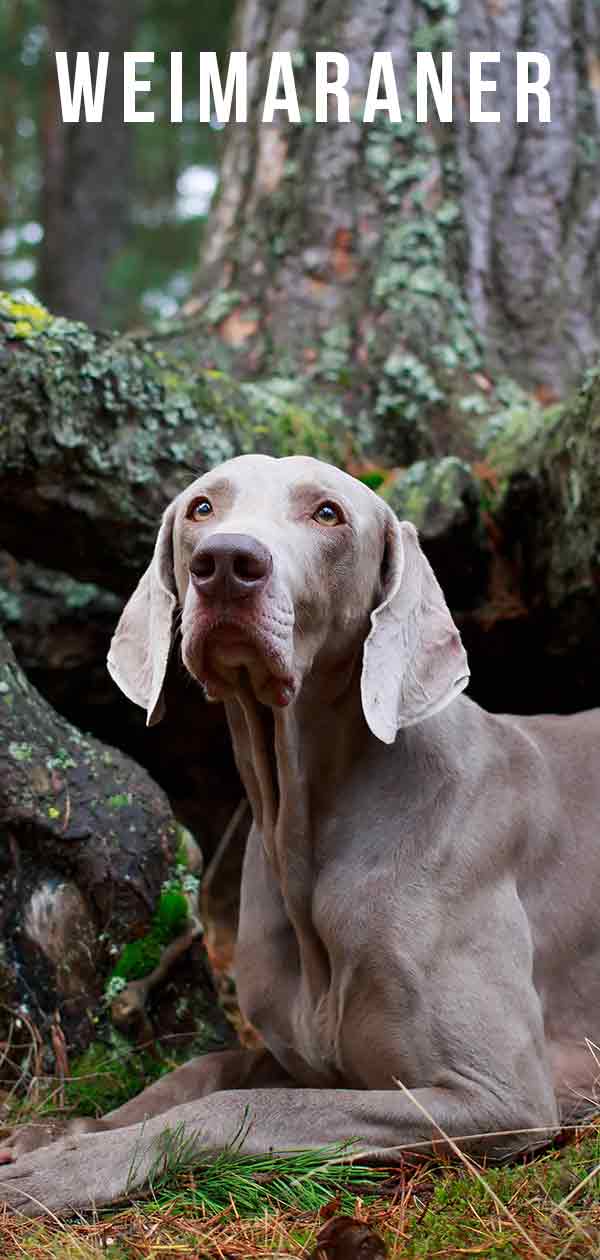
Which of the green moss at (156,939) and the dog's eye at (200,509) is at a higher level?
the dog's eye at (200,509)

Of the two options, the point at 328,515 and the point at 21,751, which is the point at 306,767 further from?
the point at 21,751

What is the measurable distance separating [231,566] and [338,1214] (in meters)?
1.28

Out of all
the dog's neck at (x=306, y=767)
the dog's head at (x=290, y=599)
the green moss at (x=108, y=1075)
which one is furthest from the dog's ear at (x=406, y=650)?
the green moss at (x=108, y=1075)

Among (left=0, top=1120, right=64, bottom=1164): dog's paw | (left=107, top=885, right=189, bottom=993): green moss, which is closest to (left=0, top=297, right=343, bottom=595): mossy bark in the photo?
(left=107, top=885, right=189, bottom=993): green moss

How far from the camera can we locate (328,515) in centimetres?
303

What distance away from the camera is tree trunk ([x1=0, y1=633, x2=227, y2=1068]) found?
3.59 m

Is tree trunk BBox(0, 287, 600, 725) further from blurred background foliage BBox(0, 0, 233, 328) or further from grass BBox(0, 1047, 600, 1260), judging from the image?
blurred background foliage BBox(0, 0, 233, 328)

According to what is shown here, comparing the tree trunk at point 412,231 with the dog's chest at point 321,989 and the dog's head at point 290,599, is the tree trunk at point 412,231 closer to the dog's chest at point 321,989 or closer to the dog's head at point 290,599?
the dog's head at point 290,599

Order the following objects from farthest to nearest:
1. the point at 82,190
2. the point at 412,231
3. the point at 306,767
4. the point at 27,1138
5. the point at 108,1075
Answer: the point at 82,190 < the point at 412,231 < the point at 108,1075 < the point at 306,767 < the point at 27,1138

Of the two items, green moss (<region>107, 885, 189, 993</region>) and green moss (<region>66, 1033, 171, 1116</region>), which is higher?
green moss (<region>107, 885, 189, 993</region>)

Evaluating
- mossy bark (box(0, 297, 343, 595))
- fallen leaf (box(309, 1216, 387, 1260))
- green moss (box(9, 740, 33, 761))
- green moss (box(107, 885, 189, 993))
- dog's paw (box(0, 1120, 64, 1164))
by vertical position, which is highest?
mossy bark (box(0, 297, 343, 595))

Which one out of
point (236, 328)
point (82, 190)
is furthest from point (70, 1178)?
point (82, 190)

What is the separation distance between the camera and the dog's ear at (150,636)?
315 cm

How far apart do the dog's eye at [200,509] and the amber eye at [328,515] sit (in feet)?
0.80
